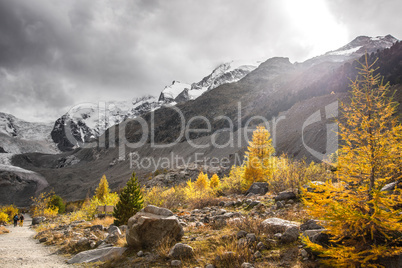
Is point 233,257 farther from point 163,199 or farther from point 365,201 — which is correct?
point 163,199

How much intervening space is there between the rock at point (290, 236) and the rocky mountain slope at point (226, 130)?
3.44m

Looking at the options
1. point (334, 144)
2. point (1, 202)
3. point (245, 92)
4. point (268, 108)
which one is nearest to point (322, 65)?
point (268, 108)

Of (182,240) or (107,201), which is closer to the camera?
(182,240)

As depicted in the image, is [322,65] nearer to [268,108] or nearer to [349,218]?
[268,108]

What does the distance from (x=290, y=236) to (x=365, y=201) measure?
2.08 metres

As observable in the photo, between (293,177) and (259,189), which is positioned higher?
(293,177)

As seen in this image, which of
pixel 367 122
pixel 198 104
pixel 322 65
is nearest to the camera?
pixel 367 122

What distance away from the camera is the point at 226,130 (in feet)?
332

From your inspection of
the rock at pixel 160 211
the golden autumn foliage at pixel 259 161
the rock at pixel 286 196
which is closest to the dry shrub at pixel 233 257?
the rock at pixel 160 211

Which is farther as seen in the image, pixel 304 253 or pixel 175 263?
pixel 175 263

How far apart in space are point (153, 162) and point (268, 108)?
2333 inches

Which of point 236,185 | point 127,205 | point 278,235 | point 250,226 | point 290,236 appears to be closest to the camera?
point 290,236

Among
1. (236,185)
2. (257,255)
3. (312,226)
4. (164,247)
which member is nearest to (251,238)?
(257,255)

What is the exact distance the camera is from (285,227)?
6.25m
